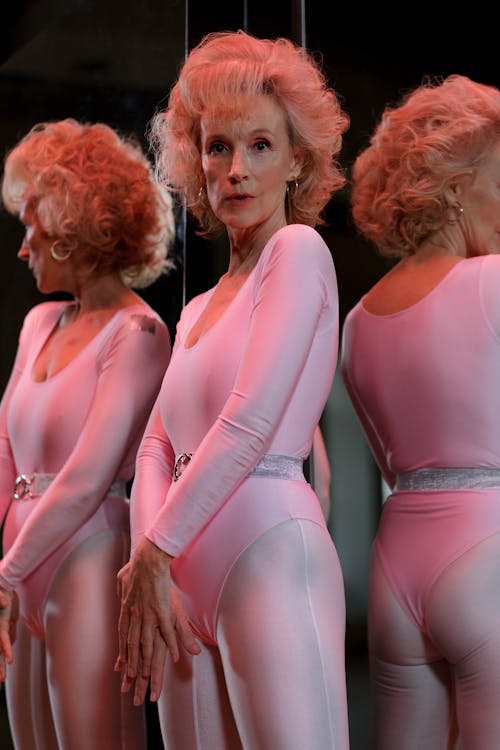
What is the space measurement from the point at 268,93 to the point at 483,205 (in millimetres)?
538

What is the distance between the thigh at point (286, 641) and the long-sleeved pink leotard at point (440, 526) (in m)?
0.24

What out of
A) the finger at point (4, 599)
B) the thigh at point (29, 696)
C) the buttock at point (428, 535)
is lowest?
the thigh at point (29, 696)

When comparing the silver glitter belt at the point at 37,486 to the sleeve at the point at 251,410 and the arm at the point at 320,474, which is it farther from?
the sleeve at the point at 251,410

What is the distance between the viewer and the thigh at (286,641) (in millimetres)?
1960

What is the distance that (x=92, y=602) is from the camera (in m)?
2.71

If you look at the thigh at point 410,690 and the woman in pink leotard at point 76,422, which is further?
the woman in pink leotard at point 76,422

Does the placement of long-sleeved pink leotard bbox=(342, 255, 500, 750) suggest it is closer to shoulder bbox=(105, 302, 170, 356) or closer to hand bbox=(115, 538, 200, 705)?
hand bbox=(115, 538, 200, 705)

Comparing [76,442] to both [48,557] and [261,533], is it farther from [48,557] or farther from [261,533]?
[261,533]

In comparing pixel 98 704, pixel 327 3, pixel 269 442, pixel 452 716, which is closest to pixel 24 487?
pixel 98 704

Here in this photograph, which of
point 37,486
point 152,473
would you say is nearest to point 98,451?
point 37,486

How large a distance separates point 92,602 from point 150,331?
2.20 feet

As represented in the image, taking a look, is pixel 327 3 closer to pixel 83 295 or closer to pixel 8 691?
pixel 83 295

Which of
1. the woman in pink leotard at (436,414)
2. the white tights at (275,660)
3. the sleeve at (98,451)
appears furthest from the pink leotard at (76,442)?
the white tights at (275,660)

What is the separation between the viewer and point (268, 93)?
2.37 meters
